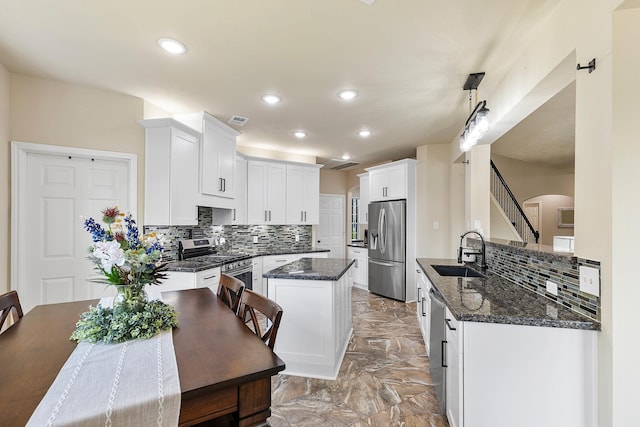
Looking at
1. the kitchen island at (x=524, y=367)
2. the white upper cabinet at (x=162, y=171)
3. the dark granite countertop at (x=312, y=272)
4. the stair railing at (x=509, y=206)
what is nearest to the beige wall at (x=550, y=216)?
the stair railing at (x=509, y=206)

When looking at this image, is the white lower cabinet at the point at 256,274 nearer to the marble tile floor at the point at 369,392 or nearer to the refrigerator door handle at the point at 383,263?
the marble tile floor at the point at 369,392

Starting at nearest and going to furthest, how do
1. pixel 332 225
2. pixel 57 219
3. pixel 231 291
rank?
pixel 231 291
pixel 57 219
pixel 332 225

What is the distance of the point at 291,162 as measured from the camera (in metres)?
5.27

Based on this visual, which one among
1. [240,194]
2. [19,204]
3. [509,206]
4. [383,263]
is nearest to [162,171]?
[19,204]

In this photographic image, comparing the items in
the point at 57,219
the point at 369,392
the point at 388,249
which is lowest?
the point at 369,392

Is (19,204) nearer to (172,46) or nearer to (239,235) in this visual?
Answer: (172,46)

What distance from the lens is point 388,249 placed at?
17.0 feet

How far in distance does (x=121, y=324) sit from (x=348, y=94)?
2657 mm

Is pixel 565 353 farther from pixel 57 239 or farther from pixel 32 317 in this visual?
pixel 57 239

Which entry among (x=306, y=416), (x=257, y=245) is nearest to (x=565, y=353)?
(x=306, y=416)

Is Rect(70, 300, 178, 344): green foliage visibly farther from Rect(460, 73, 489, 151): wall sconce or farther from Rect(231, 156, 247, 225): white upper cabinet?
Rect(231, 156, 247, 225): white upper cabinet

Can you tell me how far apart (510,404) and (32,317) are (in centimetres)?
258

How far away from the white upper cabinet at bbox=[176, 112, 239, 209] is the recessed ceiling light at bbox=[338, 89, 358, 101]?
161 cm

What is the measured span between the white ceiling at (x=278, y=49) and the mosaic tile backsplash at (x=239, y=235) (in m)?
1.46
